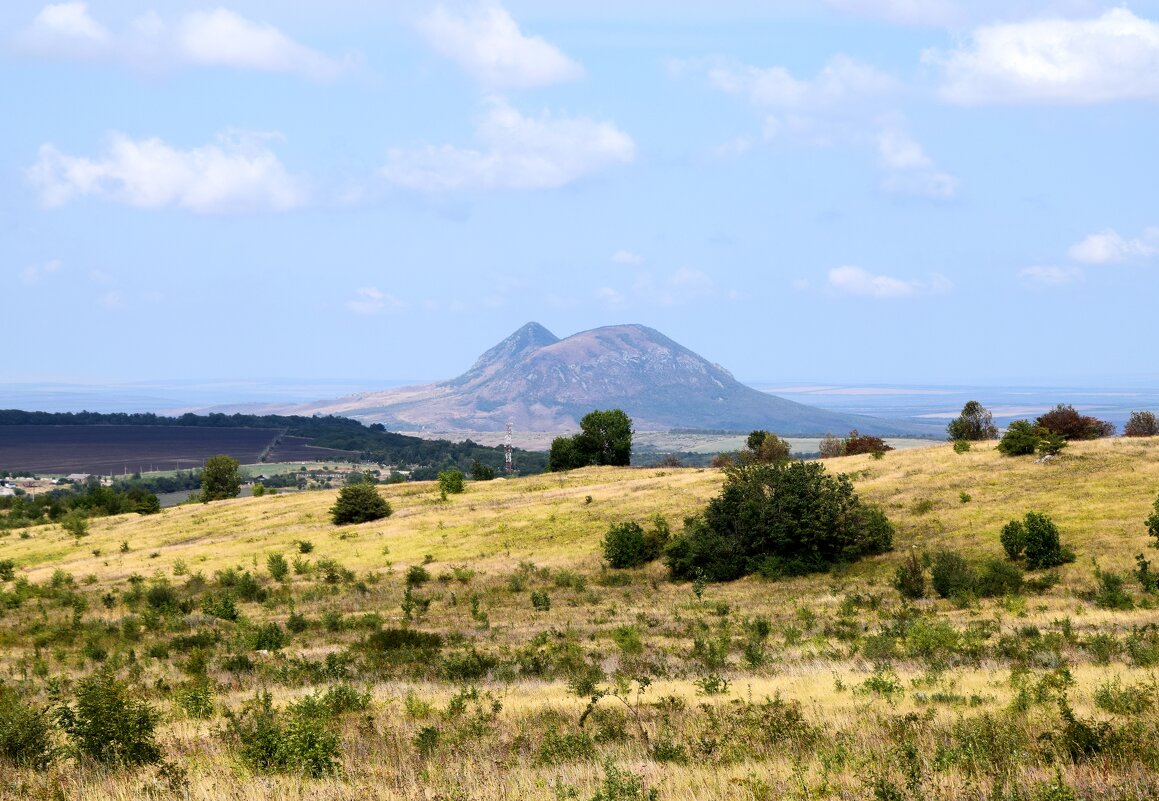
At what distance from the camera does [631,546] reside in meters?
52.4

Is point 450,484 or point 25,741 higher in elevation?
point 25,741

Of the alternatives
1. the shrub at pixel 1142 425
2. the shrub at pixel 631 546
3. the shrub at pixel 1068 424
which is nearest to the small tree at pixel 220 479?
the shrub at pixel 631 546

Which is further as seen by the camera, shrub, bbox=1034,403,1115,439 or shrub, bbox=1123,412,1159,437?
shrub, bbox=1123,412,1159,437

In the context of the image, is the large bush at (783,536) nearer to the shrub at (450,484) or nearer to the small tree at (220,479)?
the shrub at (450,484)

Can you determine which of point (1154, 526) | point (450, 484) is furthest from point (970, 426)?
point (1154, 526)

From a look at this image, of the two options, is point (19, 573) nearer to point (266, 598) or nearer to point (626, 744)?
point (266, 598)

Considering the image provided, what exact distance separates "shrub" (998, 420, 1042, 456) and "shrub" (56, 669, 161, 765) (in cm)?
Result: 5990

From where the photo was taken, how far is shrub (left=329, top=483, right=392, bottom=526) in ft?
243

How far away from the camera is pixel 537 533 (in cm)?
6288

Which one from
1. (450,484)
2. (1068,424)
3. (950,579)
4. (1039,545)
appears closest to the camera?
(950,579)

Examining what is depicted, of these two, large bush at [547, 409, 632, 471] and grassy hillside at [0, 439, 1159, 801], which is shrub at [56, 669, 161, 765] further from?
large bush at [547, 409, 632, 471]

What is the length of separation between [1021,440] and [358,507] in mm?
46334

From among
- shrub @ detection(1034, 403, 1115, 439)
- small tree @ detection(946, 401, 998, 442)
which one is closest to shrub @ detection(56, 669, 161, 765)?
shrub @ detection(1034, 403, 1115, 439)

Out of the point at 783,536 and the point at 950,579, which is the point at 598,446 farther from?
the point at 950,579
